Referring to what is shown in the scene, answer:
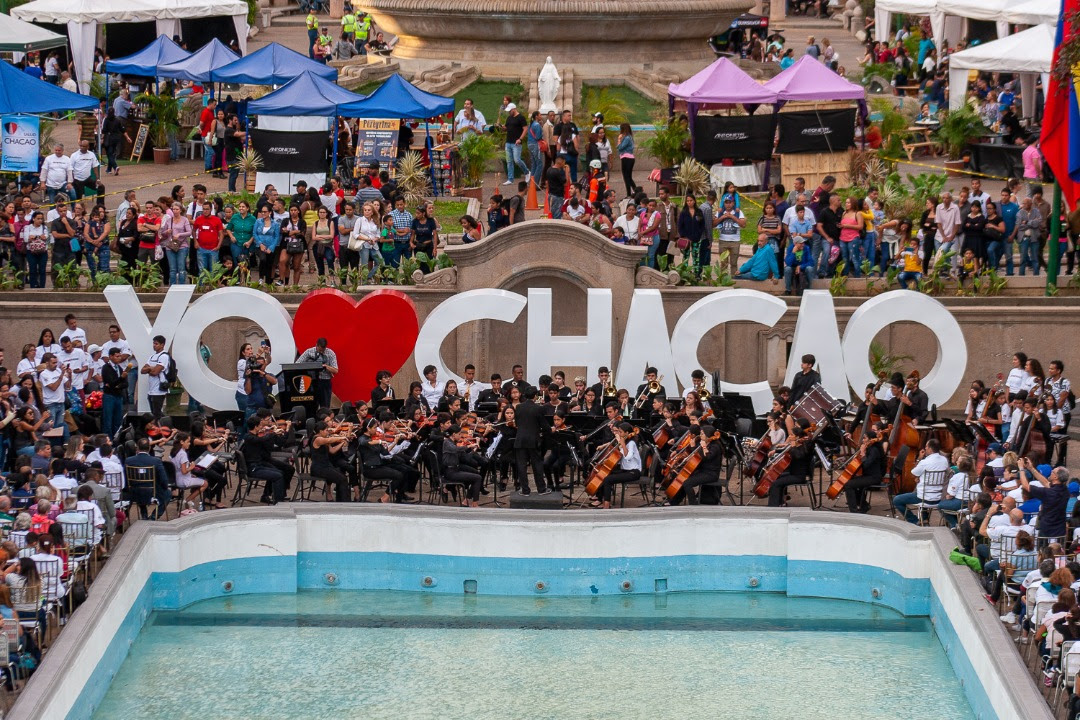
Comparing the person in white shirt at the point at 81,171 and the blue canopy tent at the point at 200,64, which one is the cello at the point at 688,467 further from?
the blue canopy tent at the point at 200,64

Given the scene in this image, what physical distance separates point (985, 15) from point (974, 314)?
15618 millimetres

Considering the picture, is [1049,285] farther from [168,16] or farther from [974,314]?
[168,16]

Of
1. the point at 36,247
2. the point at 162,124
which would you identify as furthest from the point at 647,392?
the point at 162,124

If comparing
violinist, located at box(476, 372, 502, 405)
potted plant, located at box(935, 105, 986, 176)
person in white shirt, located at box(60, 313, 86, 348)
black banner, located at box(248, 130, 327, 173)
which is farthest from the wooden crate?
person in white shirt, located at box(60, 313, 86, 348)

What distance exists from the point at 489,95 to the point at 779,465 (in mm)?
17028

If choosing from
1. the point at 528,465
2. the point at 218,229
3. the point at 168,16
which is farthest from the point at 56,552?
the point at 168,16

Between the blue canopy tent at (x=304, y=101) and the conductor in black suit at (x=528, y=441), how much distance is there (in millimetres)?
11073

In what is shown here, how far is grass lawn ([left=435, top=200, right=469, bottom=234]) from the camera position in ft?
107

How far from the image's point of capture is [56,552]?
68.8ft

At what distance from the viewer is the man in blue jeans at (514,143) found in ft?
115

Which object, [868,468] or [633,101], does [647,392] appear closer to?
[868,468]

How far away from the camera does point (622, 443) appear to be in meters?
24.5

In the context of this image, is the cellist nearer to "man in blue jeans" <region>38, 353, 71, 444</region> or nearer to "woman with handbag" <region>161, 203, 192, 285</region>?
"man in blue jeans" <region>38, 353, 71, 444</region>

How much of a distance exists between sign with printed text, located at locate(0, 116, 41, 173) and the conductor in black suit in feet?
38.9
